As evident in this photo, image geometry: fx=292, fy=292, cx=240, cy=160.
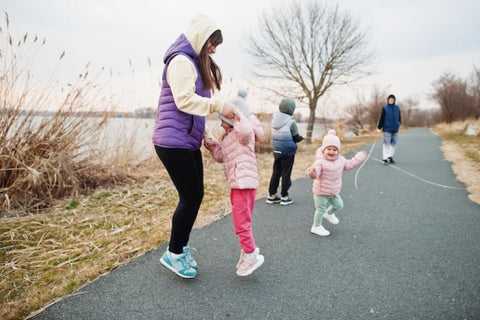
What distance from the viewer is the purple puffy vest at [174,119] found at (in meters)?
1.98

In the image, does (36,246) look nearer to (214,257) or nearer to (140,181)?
(214,257)

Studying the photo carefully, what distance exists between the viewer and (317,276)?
2.35m

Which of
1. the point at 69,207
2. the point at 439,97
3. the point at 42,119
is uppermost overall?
the point at 439,97

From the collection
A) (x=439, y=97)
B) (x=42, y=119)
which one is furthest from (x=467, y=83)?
(x=42, y=119)

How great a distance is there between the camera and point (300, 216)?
3.84m

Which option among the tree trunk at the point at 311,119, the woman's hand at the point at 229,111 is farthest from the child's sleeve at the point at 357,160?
the tree trunk at the point at 311,119

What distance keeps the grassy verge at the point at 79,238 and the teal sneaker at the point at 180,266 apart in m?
0.51

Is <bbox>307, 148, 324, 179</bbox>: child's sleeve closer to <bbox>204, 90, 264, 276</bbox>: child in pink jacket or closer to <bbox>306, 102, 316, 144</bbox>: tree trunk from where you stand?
<bbox>204, 90, 264, 276</bbox>: child in pink jacket

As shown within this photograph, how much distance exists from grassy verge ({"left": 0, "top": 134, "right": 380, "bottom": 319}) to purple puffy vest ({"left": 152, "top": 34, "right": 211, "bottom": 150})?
4.11 ft

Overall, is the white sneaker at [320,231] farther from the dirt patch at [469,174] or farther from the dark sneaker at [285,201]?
the dirt patch at [469,174]

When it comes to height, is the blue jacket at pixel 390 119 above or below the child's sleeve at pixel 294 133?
above

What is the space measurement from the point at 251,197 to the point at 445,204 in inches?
139

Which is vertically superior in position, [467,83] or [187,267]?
[467,83]

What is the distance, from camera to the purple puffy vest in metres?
1.98
